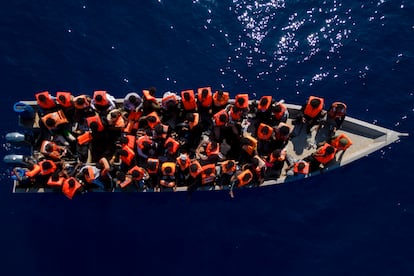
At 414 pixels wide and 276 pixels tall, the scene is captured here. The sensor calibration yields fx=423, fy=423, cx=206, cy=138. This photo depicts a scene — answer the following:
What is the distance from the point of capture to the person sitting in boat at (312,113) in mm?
23297

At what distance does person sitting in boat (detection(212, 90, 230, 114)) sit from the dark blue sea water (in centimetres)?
376

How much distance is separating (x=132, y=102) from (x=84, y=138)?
3460mm

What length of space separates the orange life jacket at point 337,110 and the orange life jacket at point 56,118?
15.0 m

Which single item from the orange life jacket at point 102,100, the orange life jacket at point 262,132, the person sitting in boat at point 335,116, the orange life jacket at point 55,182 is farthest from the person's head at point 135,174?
the person sitting in boat at point 335,116

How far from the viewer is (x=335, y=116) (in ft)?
Result: 78.7

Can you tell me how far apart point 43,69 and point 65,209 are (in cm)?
939

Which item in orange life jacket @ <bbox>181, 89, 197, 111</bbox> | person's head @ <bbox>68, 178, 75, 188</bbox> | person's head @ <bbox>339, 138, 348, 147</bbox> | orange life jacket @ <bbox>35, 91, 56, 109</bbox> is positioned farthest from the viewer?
orange life jacket @ <bbox>181, 89, 197, 111</bbox>

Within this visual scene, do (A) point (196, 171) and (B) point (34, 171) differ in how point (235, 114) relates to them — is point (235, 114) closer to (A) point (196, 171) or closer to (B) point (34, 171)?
(A) point (196, 171)

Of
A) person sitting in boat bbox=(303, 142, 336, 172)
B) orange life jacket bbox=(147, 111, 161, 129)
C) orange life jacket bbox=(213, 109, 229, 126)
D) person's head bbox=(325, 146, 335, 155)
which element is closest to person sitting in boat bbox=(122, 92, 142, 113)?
orange life jacket bbox=(147, 111, 161, 129)

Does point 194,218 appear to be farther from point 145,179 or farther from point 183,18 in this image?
point 183,18

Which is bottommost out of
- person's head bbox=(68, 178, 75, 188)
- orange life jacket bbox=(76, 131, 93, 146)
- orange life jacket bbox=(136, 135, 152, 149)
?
person's head bbox=(68, 178, 75, 188)

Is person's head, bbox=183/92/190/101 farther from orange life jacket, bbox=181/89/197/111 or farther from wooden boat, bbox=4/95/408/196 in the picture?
wooden boat, bbox=4/95/408/196

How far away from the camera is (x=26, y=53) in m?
28.2

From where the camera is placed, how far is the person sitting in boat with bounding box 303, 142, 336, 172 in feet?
75.3
